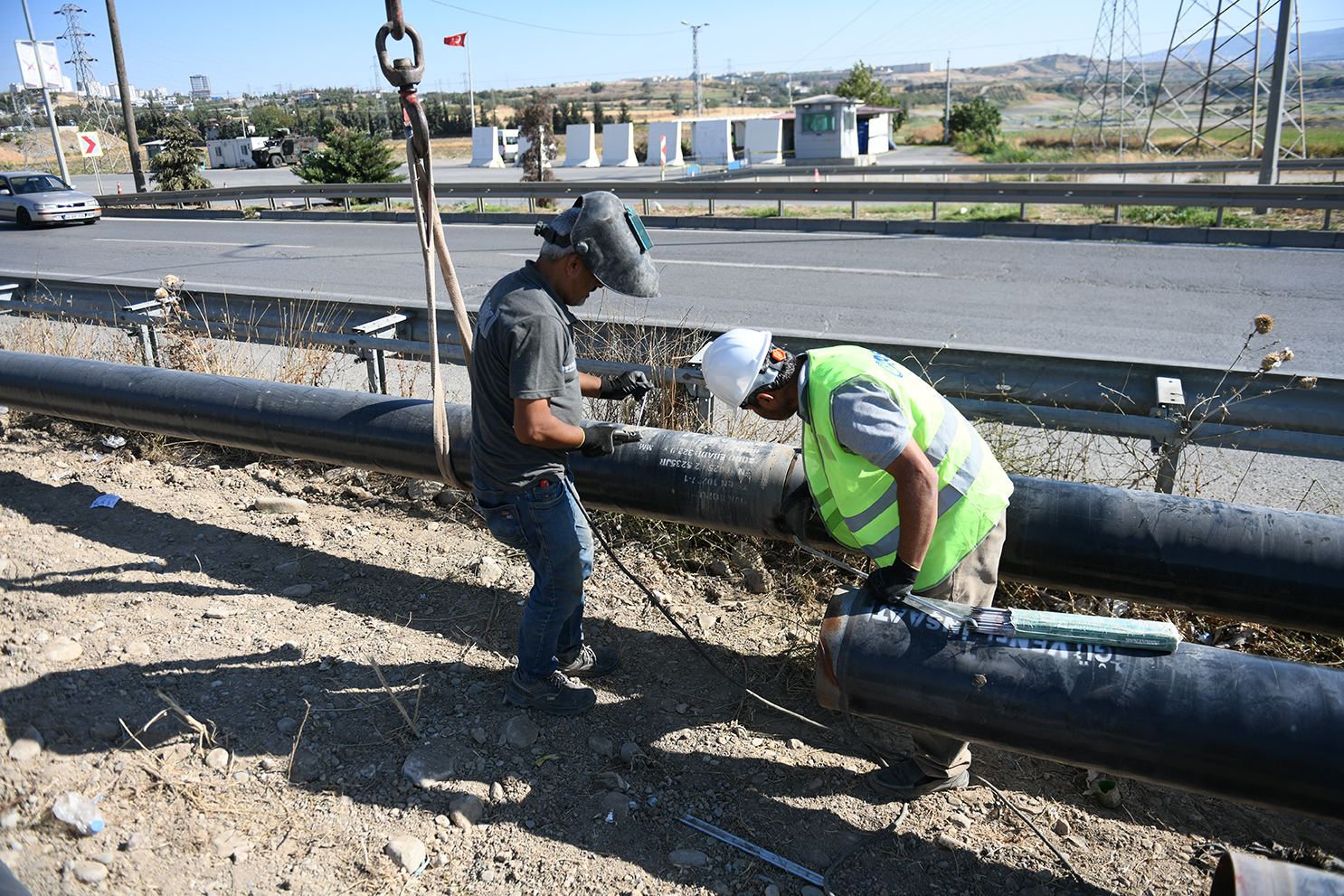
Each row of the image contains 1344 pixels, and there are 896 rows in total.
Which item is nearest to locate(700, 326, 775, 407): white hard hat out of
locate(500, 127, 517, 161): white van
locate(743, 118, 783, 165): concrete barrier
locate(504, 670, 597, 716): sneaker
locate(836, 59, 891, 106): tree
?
locate(504, 670, 597, 716): sneaker

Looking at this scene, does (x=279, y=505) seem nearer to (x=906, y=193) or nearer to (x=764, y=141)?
(x=906, y=193)

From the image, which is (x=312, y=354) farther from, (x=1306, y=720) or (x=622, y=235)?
(x=1306, y=720)

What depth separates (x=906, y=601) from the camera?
8.50 feet

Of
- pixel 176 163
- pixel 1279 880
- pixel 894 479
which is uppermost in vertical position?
pixel 176 163

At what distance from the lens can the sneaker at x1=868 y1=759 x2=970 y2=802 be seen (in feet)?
9.37

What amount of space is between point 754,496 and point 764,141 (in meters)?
32.6

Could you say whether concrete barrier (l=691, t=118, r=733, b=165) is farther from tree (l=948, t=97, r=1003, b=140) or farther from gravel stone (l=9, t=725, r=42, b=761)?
gravel stone (l=9, t=725, r=42, b=761)

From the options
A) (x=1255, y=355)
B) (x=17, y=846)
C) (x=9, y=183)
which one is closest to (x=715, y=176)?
(x=9, y=183)

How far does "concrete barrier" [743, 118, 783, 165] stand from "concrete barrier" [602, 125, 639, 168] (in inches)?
191

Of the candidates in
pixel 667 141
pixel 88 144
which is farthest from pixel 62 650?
pixel 667 141

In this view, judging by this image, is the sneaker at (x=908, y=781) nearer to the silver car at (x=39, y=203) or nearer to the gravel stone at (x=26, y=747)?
the gravel stone at (x=26, y=747)

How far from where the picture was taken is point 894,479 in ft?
8.35

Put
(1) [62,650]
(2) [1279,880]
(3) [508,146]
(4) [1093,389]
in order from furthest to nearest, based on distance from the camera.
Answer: (3) [508,146]
(4) [1093,389]
(1) [62,650]
(2) [1279,880]

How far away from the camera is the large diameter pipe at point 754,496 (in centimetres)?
280
